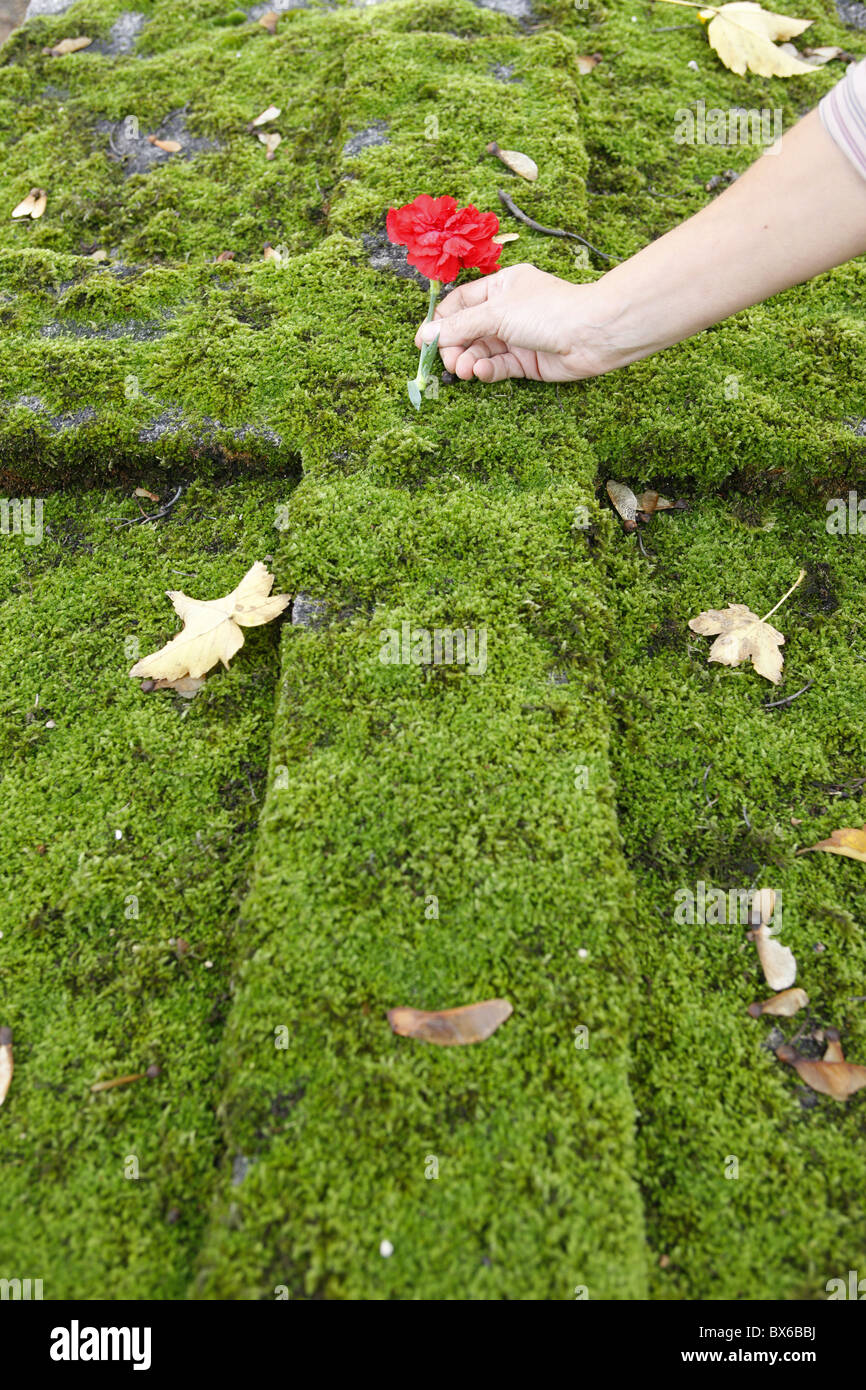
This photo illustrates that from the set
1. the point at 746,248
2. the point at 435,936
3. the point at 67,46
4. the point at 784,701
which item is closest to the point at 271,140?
the point at 67,46

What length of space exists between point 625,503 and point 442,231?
1128 mm

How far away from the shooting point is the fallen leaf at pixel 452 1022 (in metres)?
1.90

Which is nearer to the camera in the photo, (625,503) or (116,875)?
(116,875)

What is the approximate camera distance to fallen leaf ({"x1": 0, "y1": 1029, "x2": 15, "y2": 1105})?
2.04 metres

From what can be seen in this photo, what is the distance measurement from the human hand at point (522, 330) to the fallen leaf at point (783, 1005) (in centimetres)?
207

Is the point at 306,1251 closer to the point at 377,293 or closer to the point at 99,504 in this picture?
the point at 99,504

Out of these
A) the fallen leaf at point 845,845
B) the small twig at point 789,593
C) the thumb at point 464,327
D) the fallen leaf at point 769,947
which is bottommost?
the fallen leaf at point 769,947

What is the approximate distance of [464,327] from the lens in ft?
9.38

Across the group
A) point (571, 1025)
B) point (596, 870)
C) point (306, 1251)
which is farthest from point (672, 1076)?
point (306, 1251)

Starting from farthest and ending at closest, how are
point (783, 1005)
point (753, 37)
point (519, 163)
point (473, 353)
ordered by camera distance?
point (753, 37) → point (519, 163) → point (473, 353) → point (783, 1005)

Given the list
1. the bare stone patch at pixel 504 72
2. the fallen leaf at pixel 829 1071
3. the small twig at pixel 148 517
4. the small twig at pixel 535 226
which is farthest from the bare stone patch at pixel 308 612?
the bare stone patch at pixel 504 72

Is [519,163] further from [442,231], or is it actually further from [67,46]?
[67,46]

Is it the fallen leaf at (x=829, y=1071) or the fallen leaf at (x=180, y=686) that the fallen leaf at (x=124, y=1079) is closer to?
the fallen leaf at (x=180, y=686)

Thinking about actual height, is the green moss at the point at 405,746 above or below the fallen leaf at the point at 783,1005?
above
